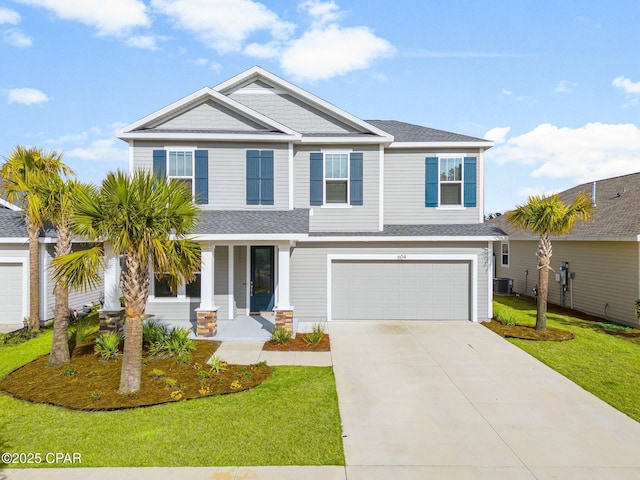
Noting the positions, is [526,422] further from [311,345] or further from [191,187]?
[191,187]

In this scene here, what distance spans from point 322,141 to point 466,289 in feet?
22.9

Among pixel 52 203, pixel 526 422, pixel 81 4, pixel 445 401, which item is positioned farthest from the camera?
pixel 81 4

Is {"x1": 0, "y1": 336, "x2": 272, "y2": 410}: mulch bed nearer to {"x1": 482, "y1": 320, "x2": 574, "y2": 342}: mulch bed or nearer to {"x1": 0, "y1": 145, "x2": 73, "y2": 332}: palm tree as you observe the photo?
{"x1": 0, "y1": 145, "x2": 73, "y2": 332}: palm tree

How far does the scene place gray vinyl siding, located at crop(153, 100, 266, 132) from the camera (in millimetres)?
13180

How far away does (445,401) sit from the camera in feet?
23.1

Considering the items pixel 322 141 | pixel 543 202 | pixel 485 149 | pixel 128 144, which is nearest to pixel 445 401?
pixel 543 202

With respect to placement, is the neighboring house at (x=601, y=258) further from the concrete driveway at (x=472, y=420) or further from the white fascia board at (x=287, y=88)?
the white fascia board at (x=287, y=88)

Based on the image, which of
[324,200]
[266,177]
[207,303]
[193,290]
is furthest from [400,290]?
[193,290]

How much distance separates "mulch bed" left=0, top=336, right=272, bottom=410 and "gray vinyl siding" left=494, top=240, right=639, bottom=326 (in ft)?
40.2

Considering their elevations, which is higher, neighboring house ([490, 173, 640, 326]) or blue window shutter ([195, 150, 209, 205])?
blue window shutter ([195, 150, 209, 205])

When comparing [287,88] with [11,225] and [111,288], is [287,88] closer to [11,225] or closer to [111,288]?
[111,288]

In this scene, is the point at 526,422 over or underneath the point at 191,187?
underneath

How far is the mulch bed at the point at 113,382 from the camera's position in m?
6.86

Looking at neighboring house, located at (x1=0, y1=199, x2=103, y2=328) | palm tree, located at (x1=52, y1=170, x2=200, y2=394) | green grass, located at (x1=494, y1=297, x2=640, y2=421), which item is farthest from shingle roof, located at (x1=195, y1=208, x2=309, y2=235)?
green grass, located at (x1=494, y1=297, x2=640, y2=421)
